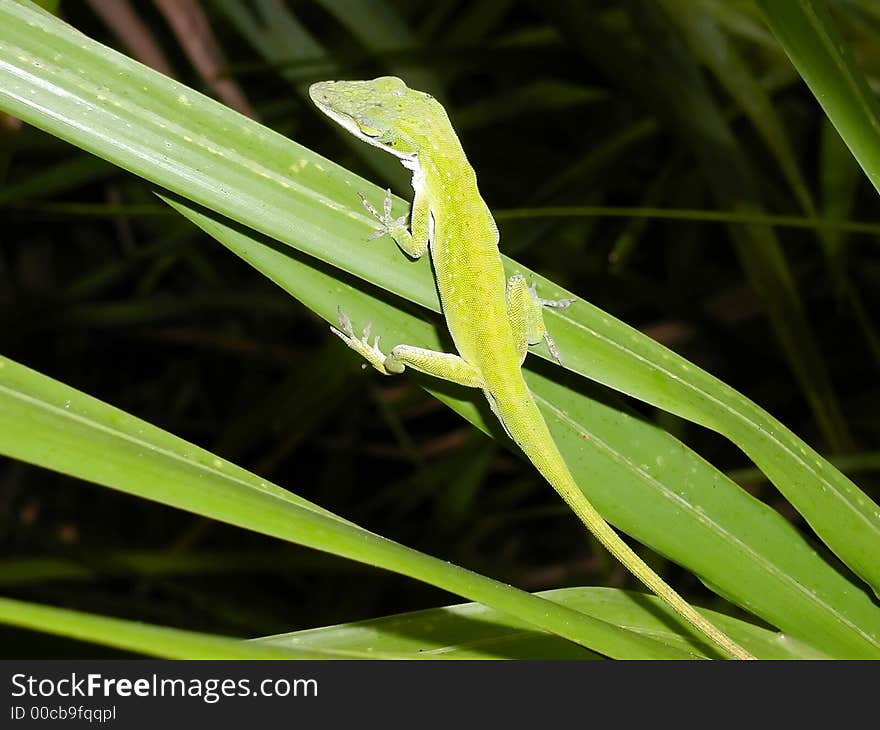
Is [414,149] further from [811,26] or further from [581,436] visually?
[811,26]

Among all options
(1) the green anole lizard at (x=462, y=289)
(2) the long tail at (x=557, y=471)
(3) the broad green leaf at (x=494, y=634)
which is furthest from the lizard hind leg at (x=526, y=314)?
(3) the broad green leaf at (x=494, y=634)

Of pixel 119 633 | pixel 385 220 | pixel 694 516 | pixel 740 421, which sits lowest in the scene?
pixel 119 633

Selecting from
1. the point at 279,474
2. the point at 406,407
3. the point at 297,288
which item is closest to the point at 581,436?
the point at 297,288

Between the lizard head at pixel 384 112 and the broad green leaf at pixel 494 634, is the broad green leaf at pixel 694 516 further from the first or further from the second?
the lizard head at pixel 384 112

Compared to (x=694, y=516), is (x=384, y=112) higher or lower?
higher

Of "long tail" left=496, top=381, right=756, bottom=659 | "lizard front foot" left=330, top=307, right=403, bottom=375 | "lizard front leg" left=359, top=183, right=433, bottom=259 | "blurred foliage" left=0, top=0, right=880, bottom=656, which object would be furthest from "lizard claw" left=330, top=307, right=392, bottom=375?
"blurred foliage" left=0, top=0, right=880, bottom=656

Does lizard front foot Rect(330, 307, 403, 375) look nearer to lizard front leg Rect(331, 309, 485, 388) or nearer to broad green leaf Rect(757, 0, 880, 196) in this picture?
lizard front leg Rect(331, 309, 485, 388)

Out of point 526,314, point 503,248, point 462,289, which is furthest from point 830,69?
point 503,248

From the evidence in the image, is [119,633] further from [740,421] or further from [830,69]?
[830,69]
